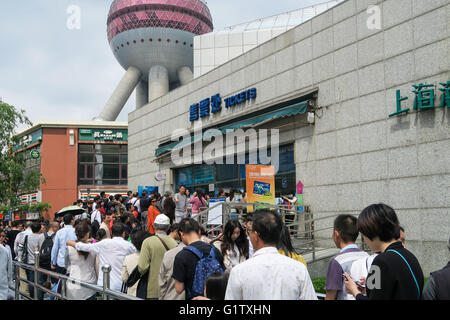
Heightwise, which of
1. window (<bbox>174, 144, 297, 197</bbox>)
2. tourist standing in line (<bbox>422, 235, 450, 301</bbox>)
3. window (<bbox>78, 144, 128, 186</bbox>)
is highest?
window (<bbox>78, 144, 128, 186</bbox>)

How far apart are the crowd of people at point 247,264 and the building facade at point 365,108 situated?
19.8 feet

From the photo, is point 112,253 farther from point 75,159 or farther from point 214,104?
point 75,159

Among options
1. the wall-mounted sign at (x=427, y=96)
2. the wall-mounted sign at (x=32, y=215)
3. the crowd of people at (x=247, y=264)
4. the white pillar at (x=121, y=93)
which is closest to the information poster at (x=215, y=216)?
the crowd of people at (x=247, y=264)

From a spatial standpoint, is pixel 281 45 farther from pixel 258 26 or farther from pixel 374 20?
pixel 258 26

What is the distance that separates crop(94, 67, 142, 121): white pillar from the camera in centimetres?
5278

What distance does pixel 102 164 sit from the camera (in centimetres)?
4350

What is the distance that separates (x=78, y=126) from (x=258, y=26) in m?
22.5

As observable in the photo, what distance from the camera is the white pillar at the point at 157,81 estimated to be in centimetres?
5125

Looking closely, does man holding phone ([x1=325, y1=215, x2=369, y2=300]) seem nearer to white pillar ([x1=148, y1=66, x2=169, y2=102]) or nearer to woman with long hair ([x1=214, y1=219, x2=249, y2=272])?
woman with long hair ([x1=214, y1=219, x2=249, y2=272])

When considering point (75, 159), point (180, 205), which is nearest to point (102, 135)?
point (75, 159)

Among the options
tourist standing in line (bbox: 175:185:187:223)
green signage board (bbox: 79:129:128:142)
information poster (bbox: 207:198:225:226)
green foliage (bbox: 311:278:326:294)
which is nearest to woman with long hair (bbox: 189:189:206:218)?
tourist standing in line (bbox: 175:185:187:223)

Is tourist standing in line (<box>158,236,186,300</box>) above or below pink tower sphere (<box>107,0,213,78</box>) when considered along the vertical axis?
below

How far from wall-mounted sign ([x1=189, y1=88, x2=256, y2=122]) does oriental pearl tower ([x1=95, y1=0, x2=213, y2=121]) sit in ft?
94.8

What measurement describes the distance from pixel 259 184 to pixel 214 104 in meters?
7.65
